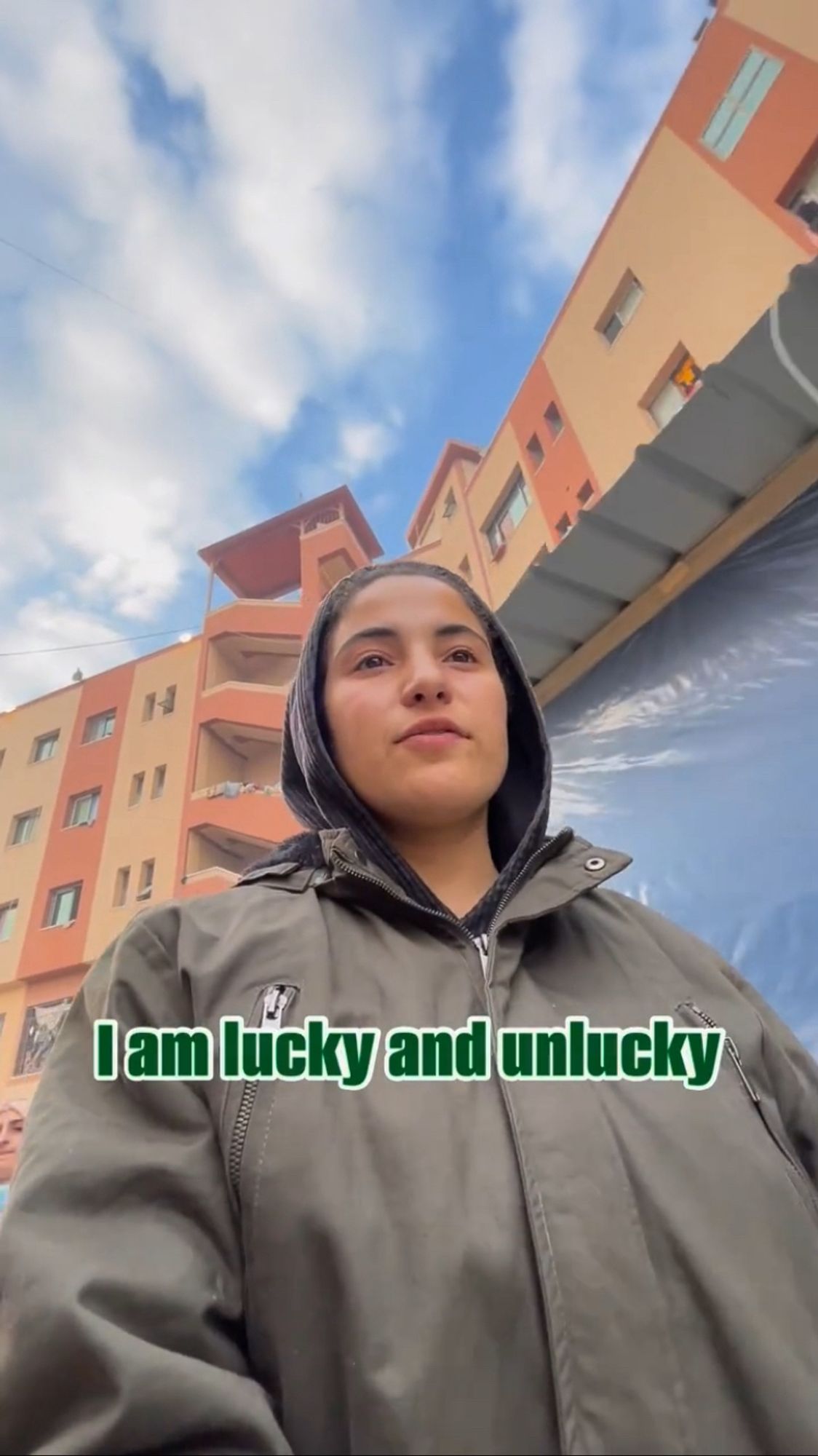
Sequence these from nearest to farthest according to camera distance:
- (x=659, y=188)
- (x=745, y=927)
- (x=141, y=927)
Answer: (x=141, y=927)
(x=745, y=927)
(x=659, y=188)

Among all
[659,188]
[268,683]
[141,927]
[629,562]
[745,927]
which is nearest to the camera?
[141,927]

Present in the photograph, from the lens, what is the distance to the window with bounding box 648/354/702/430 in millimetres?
3225

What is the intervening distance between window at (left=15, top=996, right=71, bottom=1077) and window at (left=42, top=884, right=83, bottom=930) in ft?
1.75

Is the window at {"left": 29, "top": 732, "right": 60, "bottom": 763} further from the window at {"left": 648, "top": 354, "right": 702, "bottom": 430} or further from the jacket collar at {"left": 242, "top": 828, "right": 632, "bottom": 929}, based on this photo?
the jacket collar at {"left": 242, "top": 828, "right": 632, "bottom": 929}

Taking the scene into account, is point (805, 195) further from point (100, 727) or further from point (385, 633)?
point (100, 727)

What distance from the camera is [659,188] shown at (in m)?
3.40

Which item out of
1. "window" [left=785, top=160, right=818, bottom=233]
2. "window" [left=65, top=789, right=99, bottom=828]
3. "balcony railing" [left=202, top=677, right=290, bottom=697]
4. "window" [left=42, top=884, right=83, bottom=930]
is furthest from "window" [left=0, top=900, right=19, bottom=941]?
"window" [left=785, top=160, right=818, bottom=233]

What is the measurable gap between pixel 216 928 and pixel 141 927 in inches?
2.2

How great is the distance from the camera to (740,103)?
3.09 m

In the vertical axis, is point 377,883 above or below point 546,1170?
above

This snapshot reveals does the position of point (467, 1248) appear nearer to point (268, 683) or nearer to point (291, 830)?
point (291, 830)

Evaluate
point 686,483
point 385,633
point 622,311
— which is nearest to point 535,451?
point 622,311

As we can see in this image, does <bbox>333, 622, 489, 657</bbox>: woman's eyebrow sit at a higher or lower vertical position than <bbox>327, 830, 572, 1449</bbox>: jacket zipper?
higher

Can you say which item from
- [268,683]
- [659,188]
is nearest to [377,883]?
[659,188]
